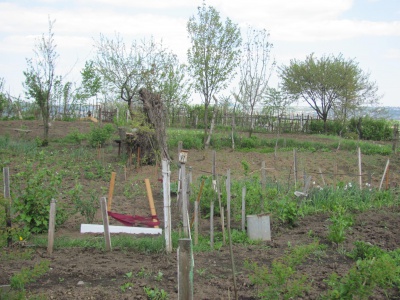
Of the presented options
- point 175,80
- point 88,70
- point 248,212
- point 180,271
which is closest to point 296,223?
point 248,212

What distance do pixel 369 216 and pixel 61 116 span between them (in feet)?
69.5

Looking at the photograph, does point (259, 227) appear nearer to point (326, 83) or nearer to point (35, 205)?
point (35, 205)

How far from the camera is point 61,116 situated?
26.0m

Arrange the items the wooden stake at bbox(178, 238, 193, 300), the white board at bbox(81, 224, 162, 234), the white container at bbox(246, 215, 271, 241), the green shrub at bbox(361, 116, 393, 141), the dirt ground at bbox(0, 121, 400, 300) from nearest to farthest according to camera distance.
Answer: the wooden stake at bbox(178, 238, 193, 300), the dirt ground at bbox(0, 121, 400, 300), the white container at bbox(246, 215, 271, 241), the white board at bbox(81, 224, 162, 234), the green shrub at bbox(361, 116, 393, 141)

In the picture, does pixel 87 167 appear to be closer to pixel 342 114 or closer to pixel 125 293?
pixel 125 293

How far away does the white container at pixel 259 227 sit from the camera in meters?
6.84

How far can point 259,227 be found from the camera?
685 cm

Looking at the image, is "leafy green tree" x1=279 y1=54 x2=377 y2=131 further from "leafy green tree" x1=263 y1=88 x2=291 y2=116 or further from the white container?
the white container

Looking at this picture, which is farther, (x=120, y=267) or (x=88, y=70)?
(x=88, y=70)

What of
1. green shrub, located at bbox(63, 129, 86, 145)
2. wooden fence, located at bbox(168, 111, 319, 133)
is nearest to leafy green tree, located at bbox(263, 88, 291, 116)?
wooden fence, located at bbox(168, 111, 319, 133)

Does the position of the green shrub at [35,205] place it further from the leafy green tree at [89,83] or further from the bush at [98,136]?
the leafy green tree at [89,83]

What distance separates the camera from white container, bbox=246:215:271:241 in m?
6.84

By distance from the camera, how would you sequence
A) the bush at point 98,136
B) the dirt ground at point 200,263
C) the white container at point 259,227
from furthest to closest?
the bush at point 98,136, the white container at point 259,227, the dirt ground at point 200,263

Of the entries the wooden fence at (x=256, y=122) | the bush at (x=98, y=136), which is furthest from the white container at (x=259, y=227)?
the wooden fence at (x=256, y=122)
